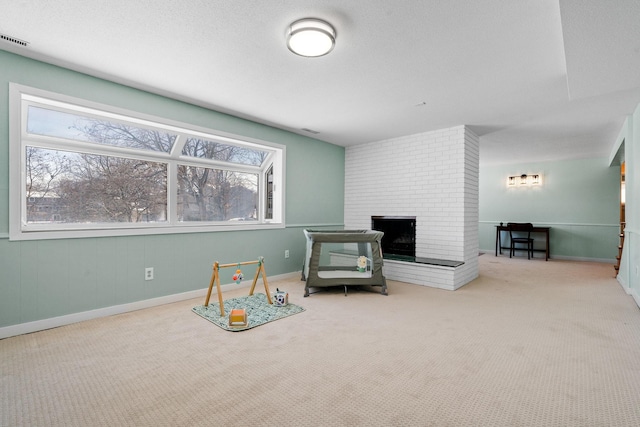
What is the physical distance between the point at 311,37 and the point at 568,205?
774 centimetres

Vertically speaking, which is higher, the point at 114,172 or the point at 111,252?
the point at 114,172

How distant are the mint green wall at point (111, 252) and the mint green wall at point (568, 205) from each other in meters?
5.99

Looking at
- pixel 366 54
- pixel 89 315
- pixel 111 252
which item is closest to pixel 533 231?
pixel 366 54

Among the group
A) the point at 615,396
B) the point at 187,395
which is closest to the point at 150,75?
the point at 187,395

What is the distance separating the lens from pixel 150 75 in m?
2.90

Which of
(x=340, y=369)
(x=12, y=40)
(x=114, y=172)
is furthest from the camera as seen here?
(x=114, y=172)

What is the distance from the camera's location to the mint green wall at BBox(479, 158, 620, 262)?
6684 mm

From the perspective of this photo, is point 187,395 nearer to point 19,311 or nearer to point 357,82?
point 19,311

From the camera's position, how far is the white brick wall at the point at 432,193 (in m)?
4.50

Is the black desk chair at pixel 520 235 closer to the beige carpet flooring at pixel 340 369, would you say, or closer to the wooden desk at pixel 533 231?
the wooden desk at pixel 533 231

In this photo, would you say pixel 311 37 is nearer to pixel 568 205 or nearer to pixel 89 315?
pixel 89 315

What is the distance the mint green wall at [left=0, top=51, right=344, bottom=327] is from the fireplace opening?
5.32 ft

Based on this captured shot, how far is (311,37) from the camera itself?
2.12m

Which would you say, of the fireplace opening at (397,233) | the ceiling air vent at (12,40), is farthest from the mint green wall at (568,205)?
the ceiling air vent at (12,40)
